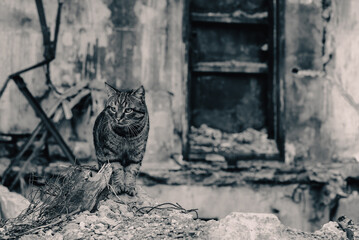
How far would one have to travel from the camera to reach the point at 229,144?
5.73m

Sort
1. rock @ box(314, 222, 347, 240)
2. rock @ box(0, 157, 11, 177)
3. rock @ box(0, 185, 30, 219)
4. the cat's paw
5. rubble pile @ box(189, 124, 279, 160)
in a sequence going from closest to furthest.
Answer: rock @ box(314, 222, 347, 240)
the cat's paw
rock @ box(0, 185, 30, 219)
rock @ box(0, 157, 11, 177)
rubble pile @ box(189, 124, 279, 160)

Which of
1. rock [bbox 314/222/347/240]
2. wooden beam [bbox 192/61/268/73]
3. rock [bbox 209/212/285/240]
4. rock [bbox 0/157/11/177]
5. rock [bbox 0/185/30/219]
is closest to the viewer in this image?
rock [bbox 209/212/285/240]

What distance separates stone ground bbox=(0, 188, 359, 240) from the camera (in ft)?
10.0

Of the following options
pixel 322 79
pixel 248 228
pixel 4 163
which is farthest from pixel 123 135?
pixel 322 79

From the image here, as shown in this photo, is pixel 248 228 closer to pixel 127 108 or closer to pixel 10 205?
pixel 127 108

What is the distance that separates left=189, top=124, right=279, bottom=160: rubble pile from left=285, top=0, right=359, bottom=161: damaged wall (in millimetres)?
263

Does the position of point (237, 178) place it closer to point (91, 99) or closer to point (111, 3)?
point (91, 99)

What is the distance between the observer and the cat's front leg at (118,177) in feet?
12.0

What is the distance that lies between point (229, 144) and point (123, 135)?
2317 mm

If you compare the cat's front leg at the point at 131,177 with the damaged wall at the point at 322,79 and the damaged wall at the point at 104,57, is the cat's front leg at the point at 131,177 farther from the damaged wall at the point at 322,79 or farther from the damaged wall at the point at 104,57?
the damaged wall at the point at 322,79

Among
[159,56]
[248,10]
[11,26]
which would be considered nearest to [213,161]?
[159,56]

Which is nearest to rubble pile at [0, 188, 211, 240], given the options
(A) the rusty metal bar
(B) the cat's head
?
(B) the cat's head

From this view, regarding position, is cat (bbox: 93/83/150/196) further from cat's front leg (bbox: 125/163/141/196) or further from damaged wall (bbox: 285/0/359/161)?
damaged wall (bbox: 285/0/359/161)

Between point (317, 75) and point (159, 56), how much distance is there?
1692 millimetres
